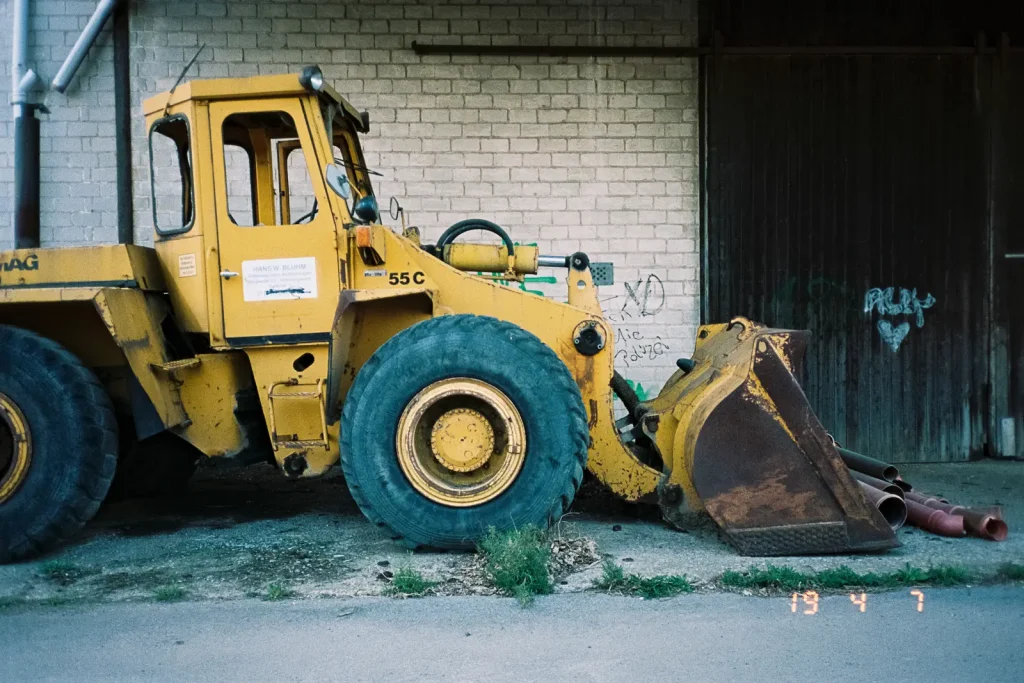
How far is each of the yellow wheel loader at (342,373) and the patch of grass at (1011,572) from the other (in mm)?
556

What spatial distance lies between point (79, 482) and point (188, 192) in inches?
74.8

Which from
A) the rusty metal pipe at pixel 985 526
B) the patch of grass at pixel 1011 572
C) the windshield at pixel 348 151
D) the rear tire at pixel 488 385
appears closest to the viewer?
the patch of grass at pixel 1011 572

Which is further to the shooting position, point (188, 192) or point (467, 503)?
point (188, 192)

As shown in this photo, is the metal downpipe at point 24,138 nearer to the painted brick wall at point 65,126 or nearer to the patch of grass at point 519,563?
the painted brick wall at point 65,126

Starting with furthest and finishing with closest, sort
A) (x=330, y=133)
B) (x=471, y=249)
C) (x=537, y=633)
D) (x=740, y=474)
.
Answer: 1. (x=471, y=249)
2. (x=330, y=133)
3. (x=740, y=474)
4. (x=537, y=633)

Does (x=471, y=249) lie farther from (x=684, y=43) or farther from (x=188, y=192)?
(x=684, y=43)

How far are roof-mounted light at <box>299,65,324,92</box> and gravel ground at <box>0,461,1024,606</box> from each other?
8.93 ft

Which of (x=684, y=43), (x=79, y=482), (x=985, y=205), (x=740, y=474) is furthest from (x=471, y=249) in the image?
(x=985, y=205)

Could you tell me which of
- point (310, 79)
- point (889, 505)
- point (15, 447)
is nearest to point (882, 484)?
point (889, 505)

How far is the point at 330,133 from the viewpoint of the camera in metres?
5.37

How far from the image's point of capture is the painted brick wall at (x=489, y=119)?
829 centimetres

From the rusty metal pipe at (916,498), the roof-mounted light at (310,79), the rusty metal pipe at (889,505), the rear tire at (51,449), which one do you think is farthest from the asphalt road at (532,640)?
the roof-mounted light at (310,79)

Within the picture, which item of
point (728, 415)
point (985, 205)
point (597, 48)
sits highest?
point (597, 48)

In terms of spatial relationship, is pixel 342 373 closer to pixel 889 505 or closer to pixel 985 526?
pixel 889 505
